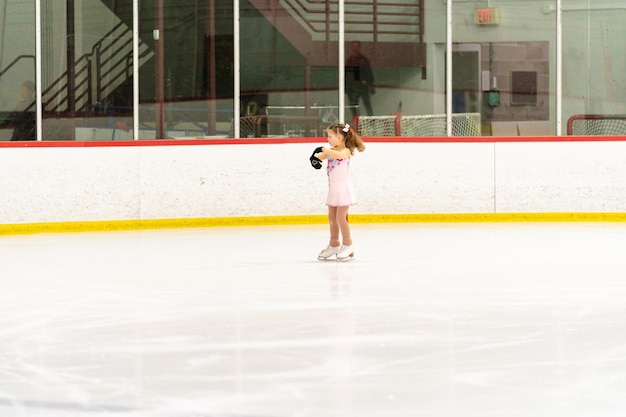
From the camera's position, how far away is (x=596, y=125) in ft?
43.4

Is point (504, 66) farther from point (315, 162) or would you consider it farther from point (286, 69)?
point (315, 162)

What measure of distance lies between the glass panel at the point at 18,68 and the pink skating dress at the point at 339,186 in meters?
4.47

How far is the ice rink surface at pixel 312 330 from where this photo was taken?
415 centimetres

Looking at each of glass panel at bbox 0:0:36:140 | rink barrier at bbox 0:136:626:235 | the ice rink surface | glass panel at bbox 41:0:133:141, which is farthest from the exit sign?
glass panel at bbox 0:0:36:140

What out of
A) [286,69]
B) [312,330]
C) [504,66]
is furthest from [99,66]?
[312,330]

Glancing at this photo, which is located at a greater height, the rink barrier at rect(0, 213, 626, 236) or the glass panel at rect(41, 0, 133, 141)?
the glass panel at rect(41, 0, 133, 141)

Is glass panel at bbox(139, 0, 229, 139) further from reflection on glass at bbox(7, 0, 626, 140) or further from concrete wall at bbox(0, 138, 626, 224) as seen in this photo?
concrete wall at bbox(0, 138, 626, 224)

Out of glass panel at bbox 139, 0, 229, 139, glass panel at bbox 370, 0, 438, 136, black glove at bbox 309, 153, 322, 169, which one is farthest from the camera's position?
glass panel at bbox 370, 0, 438, 136

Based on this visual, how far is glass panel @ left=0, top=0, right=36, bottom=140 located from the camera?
12.1 metres

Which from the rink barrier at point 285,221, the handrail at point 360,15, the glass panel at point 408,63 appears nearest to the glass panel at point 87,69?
the rink barrier at point 285,221

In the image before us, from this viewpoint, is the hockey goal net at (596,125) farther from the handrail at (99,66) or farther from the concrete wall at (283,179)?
the handrail at (99,66)

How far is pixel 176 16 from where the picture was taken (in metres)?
12.8

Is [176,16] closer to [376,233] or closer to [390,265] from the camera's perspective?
[376,233]

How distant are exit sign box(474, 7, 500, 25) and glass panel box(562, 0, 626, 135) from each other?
74 cm
